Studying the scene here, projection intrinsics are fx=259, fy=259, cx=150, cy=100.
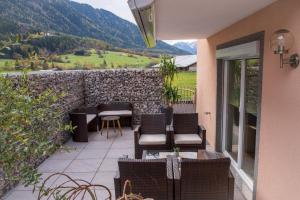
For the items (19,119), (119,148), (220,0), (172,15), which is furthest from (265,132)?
(119,148)

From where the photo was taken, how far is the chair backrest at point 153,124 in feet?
19.7

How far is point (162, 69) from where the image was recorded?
8438mm

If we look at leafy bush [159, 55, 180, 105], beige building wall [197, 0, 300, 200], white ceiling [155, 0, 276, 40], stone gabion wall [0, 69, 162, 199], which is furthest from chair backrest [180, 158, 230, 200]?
stone gabion wall [0, 69, 162, 199]

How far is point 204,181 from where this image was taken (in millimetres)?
A: 3109

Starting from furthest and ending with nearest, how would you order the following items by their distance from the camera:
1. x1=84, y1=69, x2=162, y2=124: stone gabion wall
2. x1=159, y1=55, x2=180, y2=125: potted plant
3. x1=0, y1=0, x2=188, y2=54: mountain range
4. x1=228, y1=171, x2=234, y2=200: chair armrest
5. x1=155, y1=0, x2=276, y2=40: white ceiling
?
x1=84, y1=69, x2=162, y2=124: stone gabion wall
x1=159, y1=55, x2=180, y2=125: potted plant
x1=0, y1=0, x2=188, y2=54: mountain range
x1=228, y1=171, x2=234, y2=200: chair armrest
x1=155, y1=0, x2=276, y2=40: white ceiling

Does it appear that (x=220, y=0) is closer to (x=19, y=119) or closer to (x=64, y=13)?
(x=19, y=119)

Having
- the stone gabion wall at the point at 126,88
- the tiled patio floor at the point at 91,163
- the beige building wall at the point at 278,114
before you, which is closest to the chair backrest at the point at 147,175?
the tiled patio floor at the point at 91,163

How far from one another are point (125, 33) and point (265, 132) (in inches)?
345

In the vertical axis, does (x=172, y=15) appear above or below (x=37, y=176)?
above

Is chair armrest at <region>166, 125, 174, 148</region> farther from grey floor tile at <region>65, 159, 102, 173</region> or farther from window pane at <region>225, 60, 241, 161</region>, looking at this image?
grey floor tile at <region>65, 159, 102, 173</region>

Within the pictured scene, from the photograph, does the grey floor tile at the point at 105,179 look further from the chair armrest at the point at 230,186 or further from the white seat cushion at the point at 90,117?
the white seat cushion at the point at 90,117

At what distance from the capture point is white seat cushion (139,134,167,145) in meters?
5.41

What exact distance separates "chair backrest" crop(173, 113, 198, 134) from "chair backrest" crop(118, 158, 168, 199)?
2.77 m

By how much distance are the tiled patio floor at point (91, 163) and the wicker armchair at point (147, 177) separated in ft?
3.49
